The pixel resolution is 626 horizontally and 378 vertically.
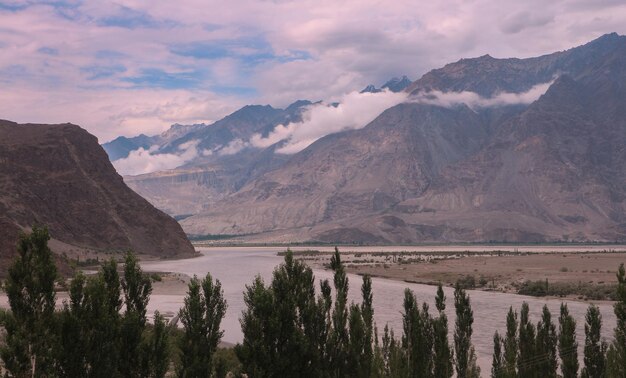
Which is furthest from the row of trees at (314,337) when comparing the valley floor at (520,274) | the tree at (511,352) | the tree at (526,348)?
the valley floor at (520,274)

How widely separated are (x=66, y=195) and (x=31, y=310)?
16471cm

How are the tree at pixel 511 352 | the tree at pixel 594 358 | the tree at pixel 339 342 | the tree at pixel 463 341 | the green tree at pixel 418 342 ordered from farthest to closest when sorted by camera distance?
the tree at pixel 463 341 → the tree at pixel 594 358 → the green tree at pixel 418 342 → the tree at pixel 511 352 → the tree at pixel 339 342

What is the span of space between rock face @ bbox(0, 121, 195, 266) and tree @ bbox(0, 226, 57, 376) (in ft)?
437

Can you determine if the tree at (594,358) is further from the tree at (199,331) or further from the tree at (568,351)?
the tree at (199,331)

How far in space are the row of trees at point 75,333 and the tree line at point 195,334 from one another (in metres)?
0.04

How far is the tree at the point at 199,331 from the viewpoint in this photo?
2592cm

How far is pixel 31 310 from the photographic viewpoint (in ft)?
78.1

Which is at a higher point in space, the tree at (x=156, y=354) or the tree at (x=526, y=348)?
the tree at (x=156, y=354)

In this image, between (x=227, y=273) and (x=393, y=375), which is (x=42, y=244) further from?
(x=227, y=273)

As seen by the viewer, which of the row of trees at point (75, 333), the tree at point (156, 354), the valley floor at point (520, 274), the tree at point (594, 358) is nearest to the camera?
the row of trees at point (75, 333)

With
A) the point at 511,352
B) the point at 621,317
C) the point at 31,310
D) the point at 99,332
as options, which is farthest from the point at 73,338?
the point at 621,317

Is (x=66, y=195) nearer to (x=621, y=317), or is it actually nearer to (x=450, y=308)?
(x=450, y=308)

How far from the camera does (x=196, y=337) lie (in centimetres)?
2644

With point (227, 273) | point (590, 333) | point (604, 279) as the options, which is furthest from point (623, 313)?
point (227, 273)
